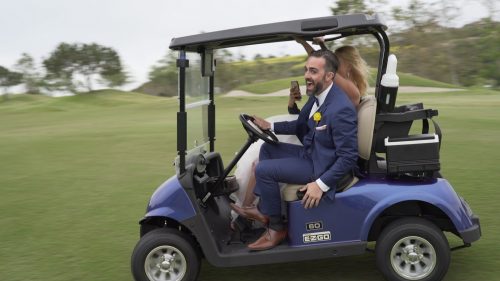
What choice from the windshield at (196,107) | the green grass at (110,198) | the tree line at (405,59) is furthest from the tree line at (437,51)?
the windshield at (196,107)

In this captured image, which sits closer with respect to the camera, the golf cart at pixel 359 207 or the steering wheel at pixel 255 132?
the golf cart at pixel 359 207

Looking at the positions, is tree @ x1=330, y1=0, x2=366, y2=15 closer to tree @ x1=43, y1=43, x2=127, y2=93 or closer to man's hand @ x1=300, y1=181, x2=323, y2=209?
tree @ x1=43, y1=43, x2=127, y2=93

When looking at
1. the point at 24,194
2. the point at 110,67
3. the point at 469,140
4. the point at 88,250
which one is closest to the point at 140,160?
the point at 24,194

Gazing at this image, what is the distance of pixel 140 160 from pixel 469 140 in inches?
232

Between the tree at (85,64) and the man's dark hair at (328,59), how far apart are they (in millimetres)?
44389

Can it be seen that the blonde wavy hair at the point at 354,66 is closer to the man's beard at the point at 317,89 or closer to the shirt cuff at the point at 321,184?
the man's beard at the point at 317,89

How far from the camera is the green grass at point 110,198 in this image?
4.32m

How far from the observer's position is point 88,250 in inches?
196

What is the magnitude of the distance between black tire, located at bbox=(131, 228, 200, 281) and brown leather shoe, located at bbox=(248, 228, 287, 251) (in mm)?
414

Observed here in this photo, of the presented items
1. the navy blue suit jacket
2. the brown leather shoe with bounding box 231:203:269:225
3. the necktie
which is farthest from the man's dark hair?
the brown leather shoe with bounding box 231:203:269:225

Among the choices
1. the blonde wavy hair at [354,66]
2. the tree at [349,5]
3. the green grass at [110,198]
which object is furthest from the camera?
the tree at [349,5]

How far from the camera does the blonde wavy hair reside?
4.13 metres

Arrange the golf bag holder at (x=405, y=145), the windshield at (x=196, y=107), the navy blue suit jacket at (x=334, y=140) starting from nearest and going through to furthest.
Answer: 1. the navy blue suit jacket at (x=334, y=140)
2. the golf bag holder at (x=405, y=145)
3. the windshield at (x=196, y=107)

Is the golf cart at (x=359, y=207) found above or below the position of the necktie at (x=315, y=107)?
below
